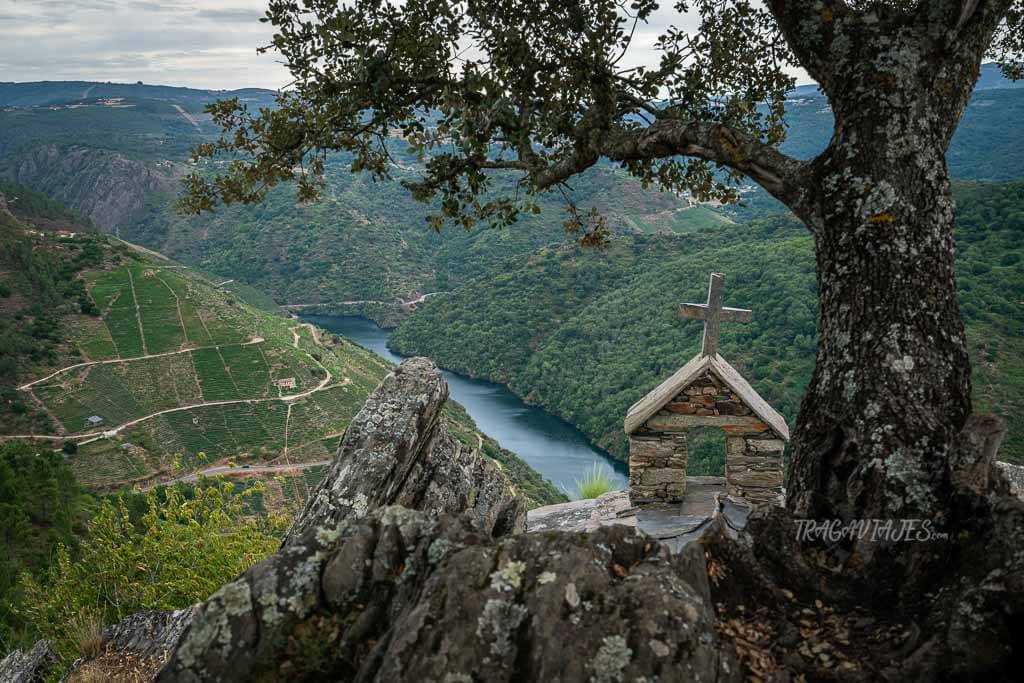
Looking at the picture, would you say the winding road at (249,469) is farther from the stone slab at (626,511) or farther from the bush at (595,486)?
the stone slab at (626,511)

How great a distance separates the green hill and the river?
344cm

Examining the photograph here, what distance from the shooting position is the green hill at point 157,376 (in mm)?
38250

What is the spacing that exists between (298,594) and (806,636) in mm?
1952

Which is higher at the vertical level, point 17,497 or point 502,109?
point 502,109

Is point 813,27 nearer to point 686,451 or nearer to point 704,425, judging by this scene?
point 704,425

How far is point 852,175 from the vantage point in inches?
128

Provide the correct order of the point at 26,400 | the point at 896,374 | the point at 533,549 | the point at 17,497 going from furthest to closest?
the point at 26,400 → the point at 17,497 → the point at 896,374 → the point at 533,549

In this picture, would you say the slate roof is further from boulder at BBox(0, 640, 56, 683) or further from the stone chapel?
boulder at BBox(0, 640, 56, 683)

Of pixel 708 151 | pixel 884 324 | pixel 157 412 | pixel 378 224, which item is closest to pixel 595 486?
pixel 708 151

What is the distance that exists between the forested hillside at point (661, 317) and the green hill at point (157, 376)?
9036mm

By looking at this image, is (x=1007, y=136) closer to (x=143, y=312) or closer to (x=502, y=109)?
(x=143, y=312)

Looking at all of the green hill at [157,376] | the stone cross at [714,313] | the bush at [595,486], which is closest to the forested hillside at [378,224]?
the green hill at [157,376]

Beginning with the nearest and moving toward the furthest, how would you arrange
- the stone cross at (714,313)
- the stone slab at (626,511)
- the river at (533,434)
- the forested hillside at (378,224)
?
the stone slab at (626,511)
the stone cross at (714,313)
the river at (533,434)
the forested hillside at (378,224)

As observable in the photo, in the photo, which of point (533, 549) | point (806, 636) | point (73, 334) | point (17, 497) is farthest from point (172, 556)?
point (73, 334)
